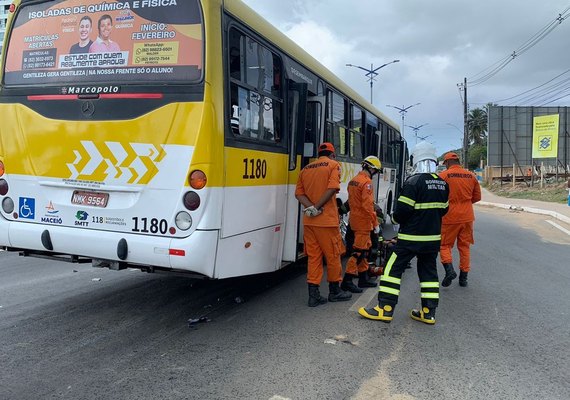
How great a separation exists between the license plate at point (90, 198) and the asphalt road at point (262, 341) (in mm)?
1280

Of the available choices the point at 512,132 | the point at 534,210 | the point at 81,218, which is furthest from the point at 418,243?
the point at 512,132

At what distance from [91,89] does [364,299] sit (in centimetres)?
388

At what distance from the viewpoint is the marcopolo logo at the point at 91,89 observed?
428 cm

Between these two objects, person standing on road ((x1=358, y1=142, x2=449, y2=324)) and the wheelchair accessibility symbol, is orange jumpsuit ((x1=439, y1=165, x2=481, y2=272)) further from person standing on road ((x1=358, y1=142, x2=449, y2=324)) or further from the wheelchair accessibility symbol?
the wheelchair accessibility symbol

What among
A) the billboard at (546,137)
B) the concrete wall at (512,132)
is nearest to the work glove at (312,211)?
the billboard at (546,137)

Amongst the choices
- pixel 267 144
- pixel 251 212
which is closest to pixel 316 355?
pixel 251 212

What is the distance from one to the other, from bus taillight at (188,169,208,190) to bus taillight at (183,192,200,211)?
2.7 inches

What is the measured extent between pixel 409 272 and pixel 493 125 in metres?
35.6

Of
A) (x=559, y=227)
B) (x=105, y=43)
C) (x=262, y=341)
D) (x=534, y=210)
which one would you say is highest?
(x=105, y=43)

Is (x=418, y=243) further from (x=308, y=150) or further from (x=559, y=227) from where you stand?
(x=559, y=227)

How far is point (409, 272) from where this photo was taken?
299 inches

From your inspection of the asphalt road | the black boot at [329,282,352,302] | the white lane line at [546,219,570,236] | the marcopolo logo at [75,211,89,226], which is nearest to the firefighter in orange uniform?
the black boot at [329,282,352,302]

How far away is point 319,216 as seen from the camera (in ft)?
17.9

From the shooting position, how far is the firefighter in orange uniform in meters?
5.98
